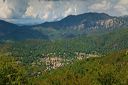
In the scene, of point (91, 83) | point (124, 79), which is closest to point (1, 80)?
point (91, 83)

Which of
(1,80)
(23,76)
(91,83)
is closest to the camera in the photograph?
(1,80)

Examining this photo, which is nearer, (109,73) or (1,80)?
(1,80)

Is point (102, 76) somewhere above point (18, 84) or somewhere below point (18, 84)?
below

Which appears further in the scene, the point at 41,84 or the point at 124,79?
the point at 41,84

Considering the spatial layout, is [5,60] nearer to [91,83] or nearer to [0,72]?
[0,72]

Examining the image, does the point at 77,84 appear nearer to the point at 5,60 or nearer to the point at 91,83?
the point at 91,83

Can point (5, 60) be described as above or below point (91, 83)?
above

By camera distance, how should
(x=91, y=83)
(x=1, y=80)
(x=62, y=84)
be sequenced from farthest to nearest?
(x=62, y=84), (x=91, y=83), (x=1, y=80)

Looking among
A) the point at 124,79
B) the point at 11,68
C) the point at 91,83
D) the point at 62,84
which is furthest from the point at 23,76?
A: the point at 62,84

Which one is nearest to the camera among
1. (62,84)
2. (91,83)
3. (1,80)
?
(1,80)
